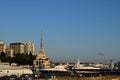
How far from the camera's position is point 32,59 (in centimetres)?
19725

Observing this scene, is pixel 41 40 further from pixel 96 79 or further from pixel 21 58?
pixel 96 79

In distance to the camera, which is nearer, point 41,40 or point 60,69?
point 60,69

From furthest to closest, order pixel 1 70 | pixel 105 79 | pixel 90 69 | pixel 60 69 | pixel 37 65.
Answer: pixel 37 65, pixel 90 69, pixel 60 69, pixel 1 70, pixel 105 79

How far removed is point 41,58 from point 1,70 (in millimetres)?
82942

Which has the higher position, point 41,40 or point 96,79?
point 41,40

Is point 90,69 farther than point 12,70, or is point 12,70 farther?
point 90,69

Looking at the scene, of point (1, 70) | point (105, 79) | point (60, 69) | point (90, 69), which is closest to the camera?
point (105, 79)

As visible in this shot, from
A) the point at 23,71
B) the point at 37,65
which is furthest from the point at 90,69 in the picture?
the point at 23,71

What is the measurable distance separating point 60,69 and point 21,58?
161ft

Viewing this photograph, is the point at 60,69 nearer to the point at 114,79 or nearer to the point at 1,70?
the point at 1,70

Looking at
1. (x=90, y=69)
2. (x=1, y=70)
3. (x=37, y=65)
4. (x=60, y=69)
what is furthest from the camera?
(x=37, y=65)

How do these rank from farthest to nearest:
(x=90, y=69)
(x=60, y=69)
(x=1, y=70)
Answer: (x=90, y=69)
(x=60, y=69)
(x=1, y=70)

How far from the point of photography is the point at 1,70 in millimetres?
106812

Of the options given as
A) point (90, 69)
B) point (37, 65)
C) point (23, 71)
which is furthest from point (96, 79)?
point (37, 65)
